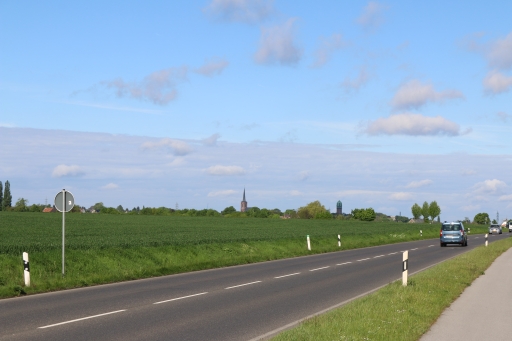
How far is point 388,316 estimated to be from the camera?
11203 millimetres

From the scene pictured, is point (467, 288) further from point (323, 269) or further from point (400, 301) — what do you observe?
point (323, 269)

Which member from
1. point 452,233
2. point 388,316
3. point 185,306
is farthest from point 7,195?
point 388,316

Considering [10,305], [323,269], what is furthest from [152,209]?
[10,305]

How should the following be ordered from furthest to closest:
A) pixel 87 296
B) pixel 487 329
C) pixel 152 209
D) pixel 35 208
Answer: pixel 152 209 < pixel 35 208 < pixel 87 296 < pixel 487 329

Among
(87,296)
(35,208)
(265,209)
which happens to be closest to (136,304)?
(87,296)

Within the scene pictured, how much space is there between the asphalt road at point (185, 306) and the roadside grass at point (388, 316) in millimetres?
834

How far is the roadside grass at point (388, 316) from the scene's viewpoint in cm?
937

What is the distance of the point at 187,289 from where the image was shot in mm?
16875

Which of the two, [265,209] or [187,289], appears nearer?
[187,289]

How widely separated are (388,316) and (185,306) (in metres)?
4.42

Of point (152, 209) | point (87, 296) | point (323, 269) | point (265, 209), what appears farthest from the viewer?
point (265, 209)

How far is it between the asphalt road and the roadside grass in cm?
83

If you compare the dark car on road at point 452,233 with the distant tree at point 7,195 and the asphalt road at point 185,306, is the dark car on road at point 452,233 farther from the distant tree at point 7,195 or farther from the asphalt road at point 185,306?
the distant tree at point 7,195

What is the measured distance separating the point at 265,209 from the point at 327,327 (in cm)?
15182
